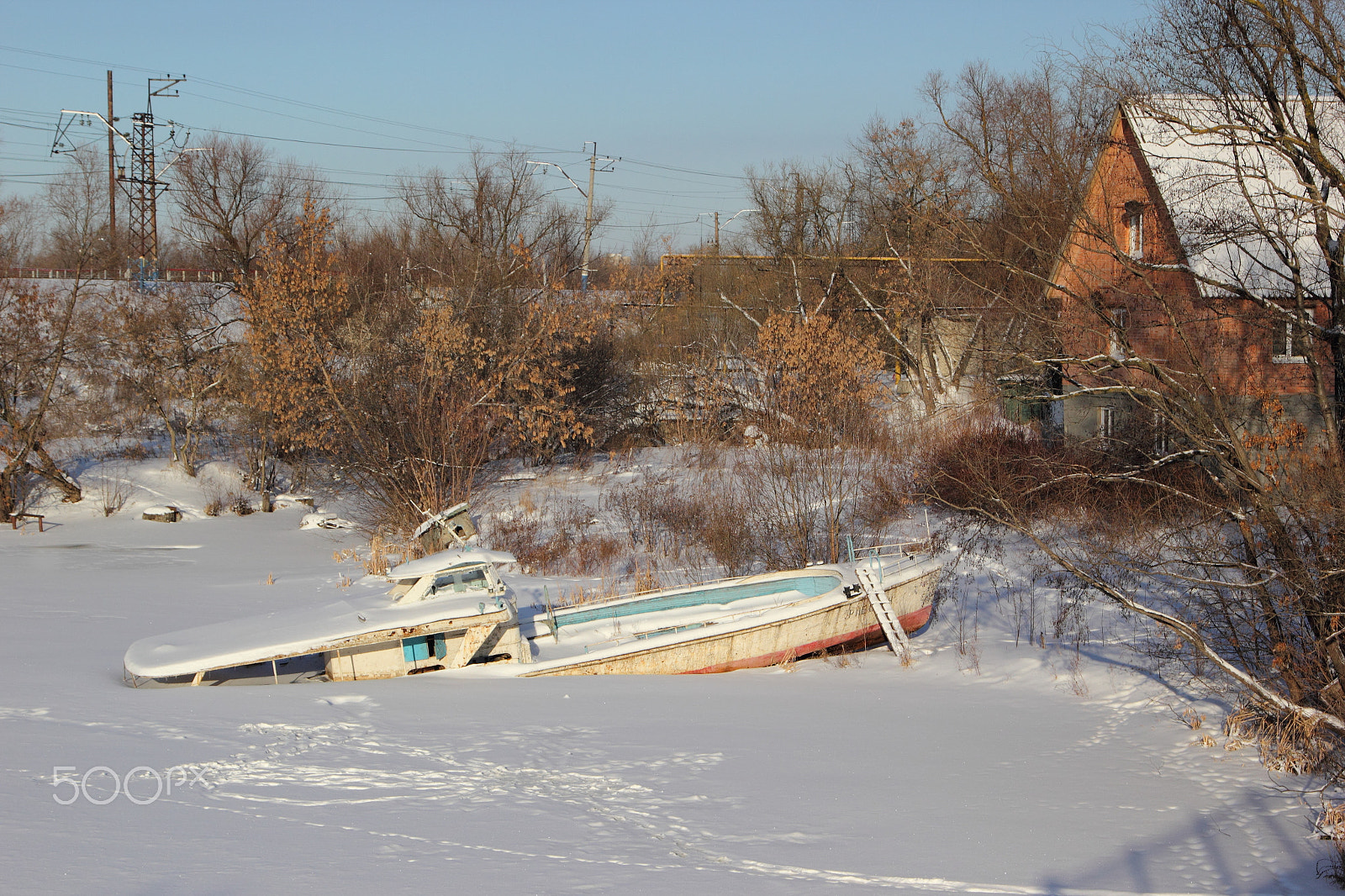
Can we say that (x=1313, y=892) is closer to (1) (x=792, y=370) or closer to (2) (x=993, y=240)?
(1) (x=792, y=370)

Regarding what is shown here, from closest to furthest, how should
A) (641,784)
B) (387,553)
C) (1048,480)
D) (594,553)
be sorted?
1. (641,784)
2. (1048,480)
3. (594,553)
4. (387,553)

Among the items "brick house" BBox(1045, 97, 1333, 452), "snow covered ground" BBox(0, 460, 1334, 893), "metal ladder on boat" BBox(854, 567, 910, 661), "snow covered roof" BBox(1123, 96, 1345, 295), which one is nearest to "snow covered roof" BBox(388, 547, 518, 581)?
"snow covered ground" BBox(0, 460, 1334, 893)

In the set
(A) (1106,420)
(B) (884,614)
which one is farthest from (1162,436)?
(A) (1106,420)

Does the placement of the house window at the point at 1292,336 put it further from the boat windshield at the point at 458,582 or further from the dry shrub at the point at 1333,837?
the boat windshield at the point at 458,582

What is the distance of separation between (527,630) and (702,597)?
9.03 feet

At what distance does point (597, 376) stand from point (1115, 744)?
22713 millimetres

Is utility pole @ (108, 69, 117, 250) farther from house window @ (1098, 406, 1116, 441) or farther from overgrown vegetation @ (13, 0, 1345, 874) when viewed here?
house window @ (1098, 406, 1116, 441)

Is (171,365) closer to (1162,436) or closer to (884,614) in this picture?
→ (884,614)

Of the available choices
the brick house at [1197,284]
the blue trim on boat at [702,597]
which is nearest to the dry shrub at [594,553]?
the blue trim on boat at [702,597]

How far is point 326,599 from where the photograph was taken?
49.8ft

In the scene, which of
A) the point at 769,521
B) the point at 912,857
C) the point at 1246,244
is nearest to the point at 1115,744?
the point at 912,857

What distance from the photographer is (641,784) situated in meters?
8.00

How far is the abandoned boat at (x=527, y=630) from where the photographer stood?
10.9 metres

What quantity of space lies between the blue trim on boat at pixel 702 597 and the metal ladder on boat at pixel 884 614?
74cm
